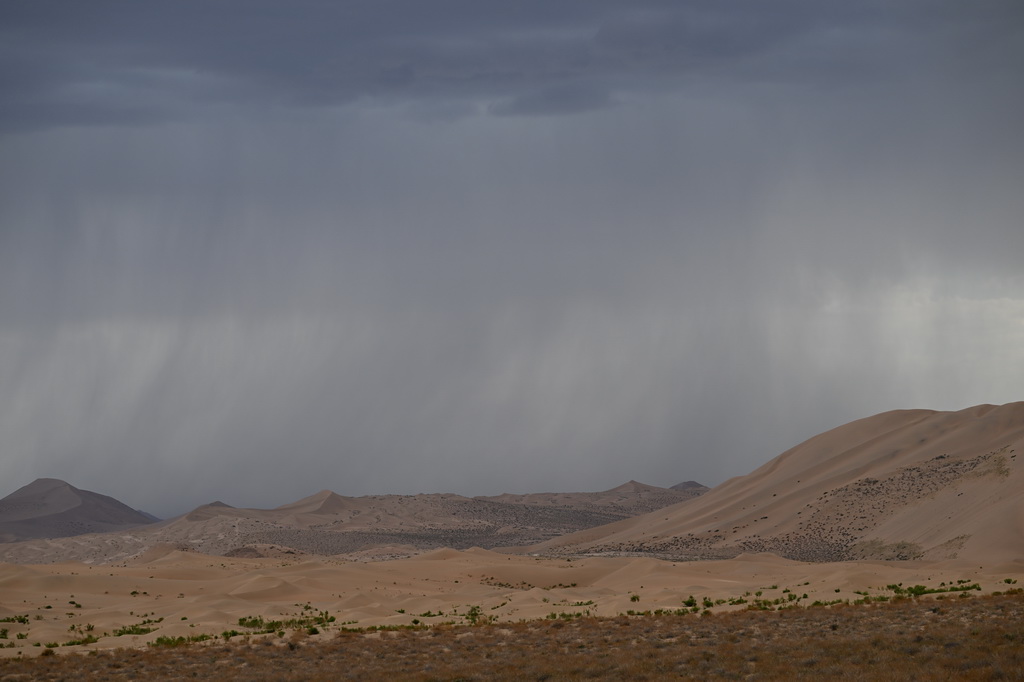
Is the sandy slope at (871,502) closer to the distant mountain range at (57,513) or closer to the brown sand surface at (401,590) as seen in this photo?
the brown sand surface at (401,590)

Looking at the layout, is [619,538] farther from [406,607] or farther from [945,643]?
[945,643]

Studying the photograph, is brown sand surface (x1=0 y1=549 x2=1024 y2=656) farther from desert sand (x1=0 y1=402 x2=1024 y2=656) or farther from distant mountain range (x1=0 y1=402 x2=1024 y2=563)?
distant mountain range (x1=0 y1=402 x2=1024 y2=563)

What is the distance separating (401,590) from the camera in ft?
147

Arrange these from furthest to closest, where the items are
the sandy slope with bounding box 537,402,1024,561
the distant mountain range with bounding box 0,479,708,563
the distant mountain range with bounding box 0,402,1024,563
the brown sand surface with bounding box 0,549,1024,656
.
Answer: the distant mountain range with bounding box 0,479,708,563, the distant mountain range with bounding box 0,402,1024,563, the sandy slope with bounding box 537,402,1024,561, the brown sand surface with bounding box 0,549,1024,656

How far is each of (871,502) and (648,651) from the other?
59.5 m

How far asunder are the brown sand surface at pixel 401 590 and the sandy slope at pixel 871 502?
1329 centimetres

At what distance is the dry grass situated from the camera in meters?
19.1

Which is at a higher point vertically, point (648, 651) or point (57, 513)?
point (57, 513)

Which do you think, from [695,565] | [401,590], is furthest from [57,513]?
[695,565]

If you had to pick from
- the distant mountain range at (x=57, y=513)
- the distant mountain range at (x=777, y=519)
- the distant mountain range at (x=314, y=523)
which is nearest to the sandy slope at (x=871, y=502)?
the distant mountain range at (x=777, y=519)

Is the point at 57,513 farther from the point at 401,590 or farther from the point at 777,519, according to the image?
the point at 401,590

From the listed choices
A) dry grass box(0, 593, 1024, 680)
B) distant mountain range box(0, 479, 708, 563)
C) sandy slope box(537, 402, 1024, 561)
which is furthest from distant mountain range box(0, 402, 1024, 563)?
dry grass box(0, 593, 1024, 680)

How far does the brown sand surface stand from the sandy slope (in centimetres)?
1329

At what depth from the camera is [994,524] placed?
55.4 meters
